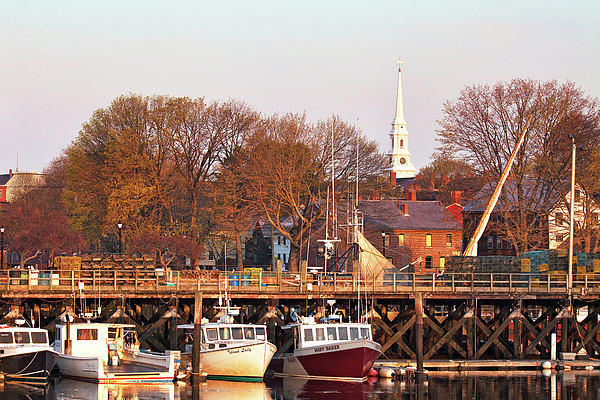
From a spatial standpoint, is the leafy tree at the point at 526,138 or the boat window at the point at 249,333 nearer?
the boat window at the point at 249,333

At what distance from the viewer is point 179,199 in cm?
7875

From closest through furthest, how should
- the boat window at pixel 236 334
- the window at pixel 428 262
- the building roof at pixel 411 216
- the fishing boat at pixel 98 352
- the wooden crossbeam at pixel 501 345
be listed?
the fishing boat at pixel 98 352 → the boat window at pixel 236 334 → the wooden crossbeam at pixel 501 345 → the building roof at pixel 411 216 → the window at pixel 428 262

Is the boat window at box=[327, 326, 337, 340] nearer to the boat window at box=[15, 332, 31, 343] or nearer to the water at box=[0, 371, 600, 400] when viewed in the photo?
the water at box=[0, 371, 600, 400]

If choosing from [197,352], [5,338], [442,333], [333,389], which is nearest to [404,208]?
[442,333]

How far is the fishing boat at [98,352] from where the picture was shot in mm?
38750

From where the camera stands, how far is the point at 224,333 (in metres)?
39.9

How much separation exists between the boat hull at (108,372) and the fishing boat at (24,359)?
1.13 metres

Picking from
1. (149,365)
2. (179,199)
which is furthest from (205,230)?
(149,365)

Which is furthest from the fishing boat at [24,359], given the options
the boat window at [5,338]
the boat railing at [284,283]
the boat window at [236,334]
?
the boat window at [236,334]

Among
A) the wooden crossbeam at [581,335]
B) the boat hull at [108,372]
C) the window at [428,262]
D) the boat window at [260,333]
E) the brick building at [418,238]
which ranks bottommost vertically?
the boat hull at [108,372]

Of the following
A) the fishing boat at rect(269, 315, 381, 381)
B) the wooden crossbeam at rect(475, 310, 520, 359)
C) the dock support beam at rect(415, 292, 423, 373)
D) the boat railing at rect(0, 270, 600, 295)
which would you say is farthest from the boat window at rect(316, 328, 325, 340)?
the wooden crossbeam at rect(475, 310, 520, 359)

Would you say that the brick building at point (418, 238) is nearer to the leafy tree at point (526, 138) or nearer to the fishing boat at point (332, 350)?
the leafy tree at point (526, 138)

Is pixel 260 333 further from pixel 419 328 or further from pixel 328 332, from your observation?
pixel 419 328

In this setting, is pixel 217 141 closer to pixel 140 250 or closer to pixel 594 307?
pixel 140 250
